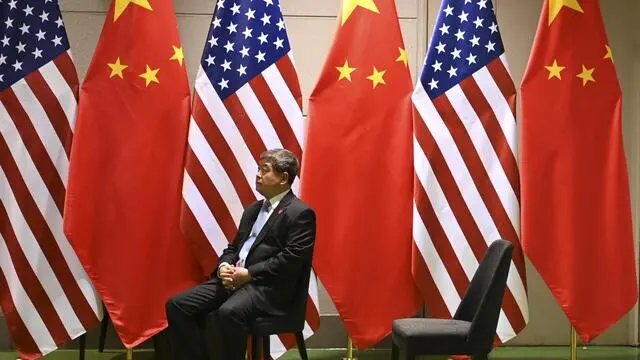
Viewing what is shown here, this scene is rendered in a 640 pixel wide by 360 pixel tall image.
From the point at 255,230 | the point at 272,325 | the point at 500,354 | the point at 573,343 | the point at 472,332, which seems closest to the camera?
the point at 472,332

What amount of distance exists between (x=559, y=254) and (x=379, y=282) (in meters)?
1.04

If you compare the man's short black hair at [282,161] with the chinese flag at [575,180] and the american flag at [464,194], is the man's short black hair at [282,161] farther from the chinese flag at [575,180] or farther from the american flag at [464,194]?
the chinese flag at [575,180]

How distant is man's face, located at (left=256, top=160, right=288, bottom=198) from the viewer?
4.05 m

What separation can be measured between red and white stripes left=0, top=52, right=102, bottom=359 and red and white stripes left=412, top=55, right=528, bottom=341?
1.98m

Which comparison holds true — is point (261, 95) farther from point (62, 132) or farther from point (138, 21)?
point (62, 132)

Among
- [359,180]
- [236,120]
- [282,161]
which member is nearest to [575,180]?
[359,180]

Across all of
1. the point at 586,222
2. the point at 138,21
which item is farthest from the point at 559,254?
the point at 138,21

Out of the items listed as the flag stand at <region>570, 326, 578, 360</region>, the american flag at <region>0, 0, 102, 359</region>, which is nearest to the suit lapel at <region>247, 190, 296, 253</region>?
Result: the american flag at <region>0, 0, 102, 359</region>

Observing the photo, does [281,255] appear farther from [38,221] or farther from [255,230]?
[38,221]

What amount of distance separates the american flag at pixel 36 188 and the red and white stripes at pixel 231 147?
0.74m

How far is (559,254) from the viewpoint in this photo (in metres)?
4.61

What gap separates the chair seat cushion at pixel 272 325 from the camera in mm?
3816

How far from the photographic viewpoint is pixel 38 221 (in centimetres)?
464

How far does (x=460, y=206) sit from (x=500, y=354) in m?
1.22
